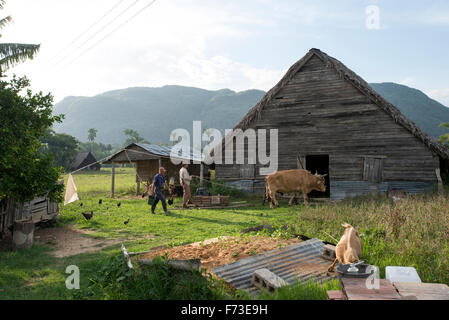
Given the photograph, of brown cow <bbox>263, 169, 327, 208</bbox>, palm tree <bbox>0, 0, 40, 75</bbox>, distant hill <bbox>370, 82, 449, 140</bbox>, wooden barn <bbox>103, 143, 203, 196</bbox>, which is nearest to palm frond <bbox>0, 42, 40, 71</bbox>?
palm tree <bbox>0, 0, 40, 75</bbox>

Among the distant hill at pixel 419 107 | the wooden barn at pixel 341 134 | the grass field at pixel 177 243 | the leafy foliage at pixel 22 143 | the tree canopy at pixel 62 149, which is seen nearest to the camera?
the grass field at pixel 177 243

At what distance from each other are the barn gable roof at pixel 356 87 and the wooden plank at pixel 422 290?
12552mm

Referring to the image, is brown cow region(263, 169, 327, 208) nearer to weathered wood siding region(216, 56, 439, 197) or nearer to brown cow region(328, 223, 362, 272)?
weathered wood siding region(216, 56, 439, 197)

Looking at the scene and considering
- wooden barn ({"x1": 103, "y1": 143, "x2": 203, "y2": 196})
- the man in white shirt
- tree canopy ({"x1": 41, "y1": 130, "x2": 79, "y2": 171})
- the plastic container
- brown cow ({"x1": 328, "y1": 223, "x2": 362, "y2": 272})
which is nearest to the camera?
the plastic container

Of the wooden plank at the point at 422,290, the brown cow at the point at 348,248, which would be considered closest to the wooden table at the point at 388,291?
the wooden plank at the point at 422,290

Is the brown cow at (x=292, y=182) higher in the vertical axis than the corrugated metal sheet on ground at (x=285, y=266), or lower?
higher

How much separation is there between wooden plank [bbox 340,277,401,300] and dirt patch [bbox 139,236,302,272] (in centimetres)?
218

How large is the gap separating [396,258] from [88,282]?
5.00 metres

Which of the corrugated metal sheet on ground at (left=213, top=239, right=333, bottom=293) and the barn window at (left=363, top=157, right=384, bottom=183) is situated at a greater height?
the barn window at (left=363, top=157, right=384, bottom=183)

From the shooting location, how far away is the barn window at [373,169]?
47.9 ft

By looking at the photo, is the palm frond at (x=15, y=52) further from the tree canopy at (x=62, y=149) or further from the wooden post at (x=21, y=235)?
the tree canopy at (x=62, y=149)

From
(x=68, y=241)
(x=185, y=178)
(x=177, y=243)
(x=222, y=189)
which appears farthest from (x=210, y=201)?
(x=177, y=243)

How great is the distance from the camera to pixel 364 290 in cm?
326

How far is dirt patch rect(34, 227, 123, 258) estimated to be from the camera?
23.1 feet
